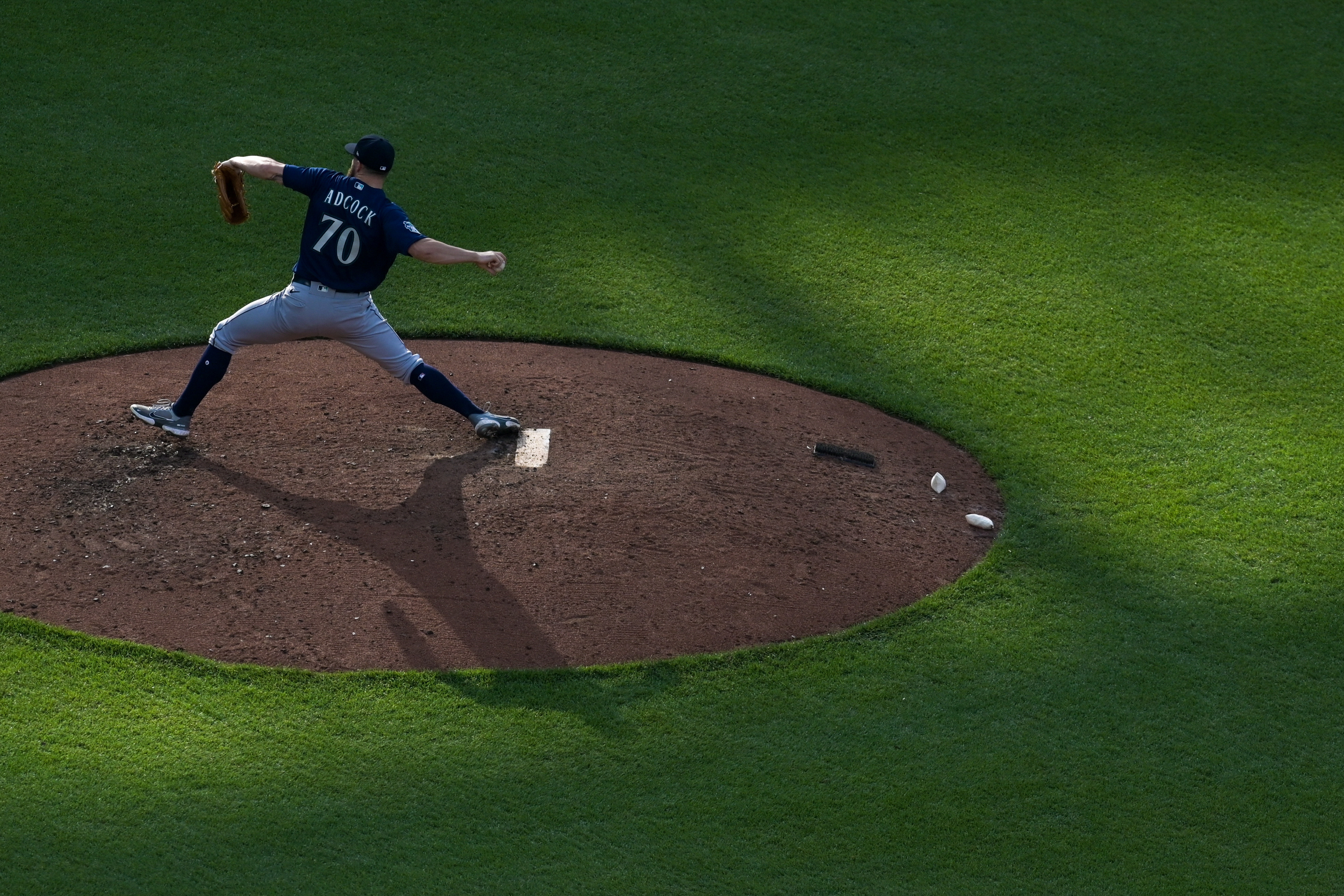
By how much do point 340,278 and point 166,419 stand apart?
1.10m

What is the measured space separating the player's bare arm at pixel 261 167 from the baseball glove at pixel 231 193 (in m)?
0.04

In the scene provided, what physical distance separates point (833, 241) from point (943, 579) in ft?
11.4

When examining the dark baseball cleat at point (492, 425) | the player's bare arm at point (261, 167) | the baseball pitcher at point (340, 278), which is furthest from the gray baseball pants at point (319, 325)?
the player's bare arm at point (261, 167)

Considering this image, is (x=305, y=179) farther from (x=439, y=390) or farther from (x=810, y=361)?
(x=810, y=361)

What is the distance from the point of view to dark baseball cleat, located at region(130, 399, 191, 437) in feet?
21.7

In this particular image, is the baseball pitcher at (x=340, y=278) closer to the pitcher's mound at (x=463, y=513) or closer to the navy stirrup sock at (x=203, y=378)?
the navy stirrup sock at (x=203, y=378)

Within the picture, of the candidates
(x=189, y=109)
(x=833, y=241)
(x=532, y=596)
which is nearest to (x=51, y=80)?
(x=189, y=109)

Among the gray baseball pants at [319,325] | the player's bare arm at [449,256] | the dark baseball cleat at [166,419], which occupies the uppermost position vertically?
the player's bare arm at [449,256]

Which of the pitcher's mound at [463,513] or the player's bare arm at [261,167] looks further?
the player's bare arm at [261,167]

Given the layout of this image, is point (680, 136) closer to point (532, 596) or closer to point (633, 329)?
point (633, 329)

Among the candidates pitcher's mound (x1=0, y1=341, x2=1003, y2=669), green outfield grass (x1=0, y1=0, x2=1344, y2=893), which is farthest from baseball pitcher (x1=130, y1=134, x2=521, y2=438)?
green outfield grass (x1=0, y1=0, x2=1344, y2=893)

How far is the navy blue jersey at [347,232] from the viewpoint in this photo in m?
6.19

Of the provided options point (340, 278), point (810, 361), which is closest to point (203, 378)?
point (340, 278)

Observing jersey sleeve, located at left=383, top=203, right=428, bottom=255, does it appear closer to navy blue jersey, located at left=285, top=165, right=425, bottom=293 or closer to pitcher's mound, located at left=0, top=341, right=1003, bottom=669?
navy blue jersey, located at left=285, top=165, right=425, bottom=293
